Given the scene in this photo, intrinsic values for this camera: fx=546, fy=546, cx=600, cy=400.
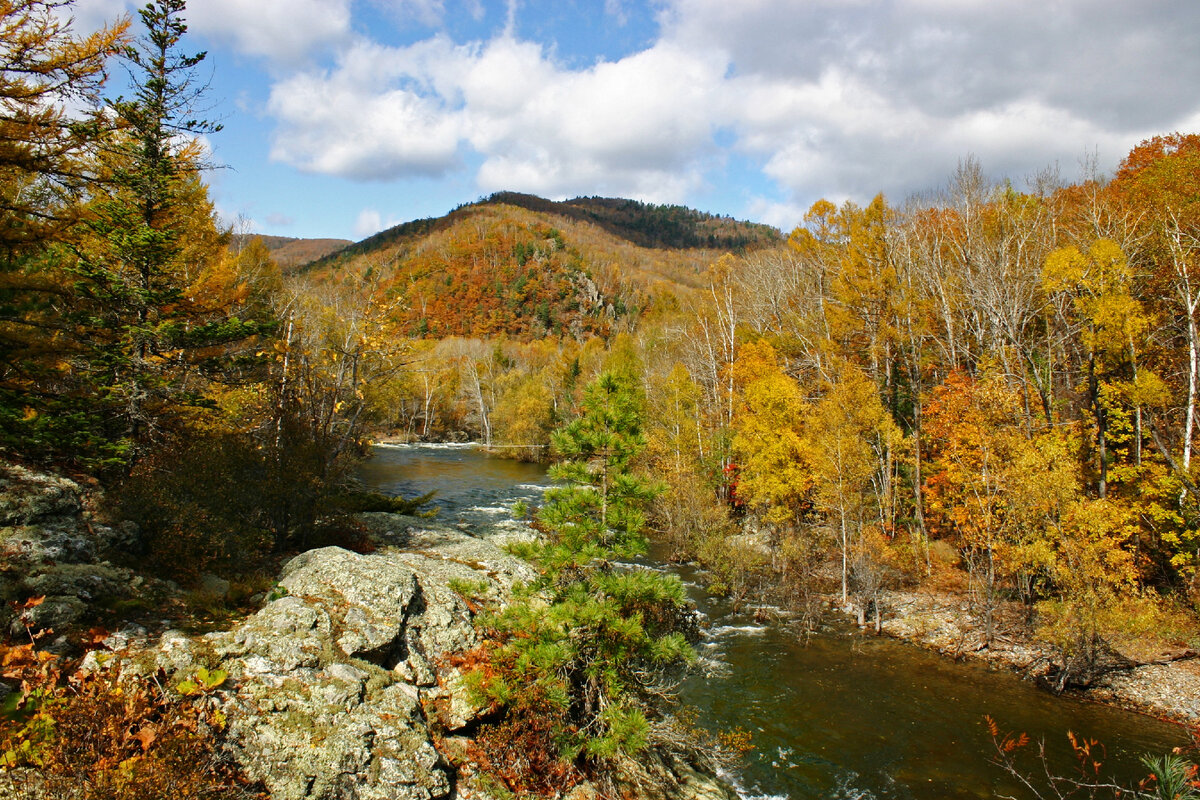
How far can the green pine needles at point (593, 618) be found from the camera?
8117mm

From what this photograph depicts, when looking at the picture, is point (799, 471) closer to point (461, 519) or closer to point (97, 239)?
point (461, 519)

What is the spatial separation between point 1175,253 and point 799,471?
1309cm

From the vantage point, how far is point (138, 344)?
36.6 feet

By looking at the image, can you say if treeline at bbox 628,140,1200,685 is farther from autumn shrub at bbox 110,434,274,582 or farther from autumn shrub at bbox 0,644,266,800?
autumn shrub at bbox 0,644,266,800

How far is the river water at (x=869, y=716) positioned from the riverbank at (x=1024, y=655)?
0.57 meters

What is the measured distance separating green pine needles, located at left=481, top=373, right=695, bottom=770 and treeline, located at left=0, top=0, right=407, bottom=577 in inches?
241

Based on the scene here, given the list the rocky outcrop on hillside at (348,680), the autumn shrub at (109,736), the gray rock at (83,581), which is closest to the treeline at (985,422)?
the rocky outcrop on hillside at (348,680)

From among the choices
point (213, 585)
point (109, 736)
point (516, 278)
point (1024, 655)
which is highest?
point (516, 278)

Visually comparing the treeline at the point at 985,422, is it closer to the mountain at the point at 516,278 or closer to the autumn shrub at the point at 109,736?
the autumn shrub at the point at 109,736

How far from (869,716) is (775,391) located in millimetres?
13393

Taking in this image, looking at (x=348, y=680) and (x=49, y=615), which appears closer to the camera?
(x=49, y=615)

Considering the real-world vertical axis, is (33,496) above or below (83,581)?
above

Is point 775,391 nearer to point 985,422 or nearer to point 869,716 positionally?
point 985,422

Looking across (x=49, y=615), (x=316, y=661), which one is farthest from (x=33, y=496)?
(x=316, y=661)
